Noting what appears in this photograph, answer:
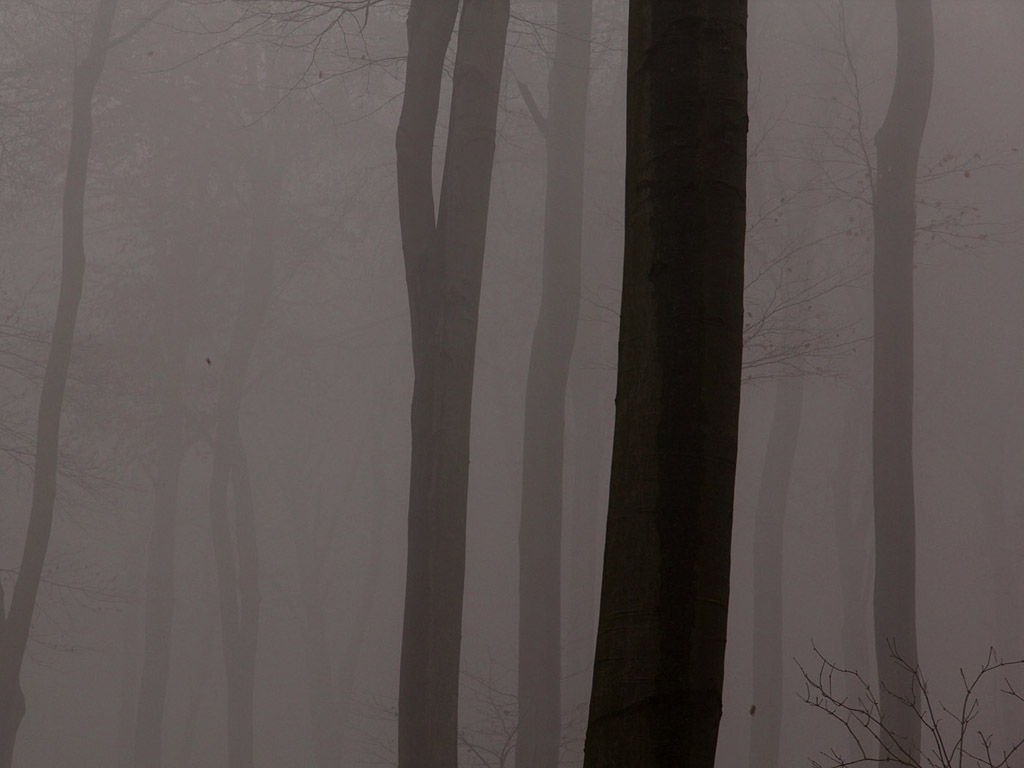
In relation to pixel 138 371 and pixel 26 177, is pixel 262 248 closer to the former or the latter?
pixel 138 371

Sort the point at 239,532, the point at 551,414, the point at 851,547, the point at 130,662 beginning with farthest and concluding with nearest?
1. the point at 130,662
2. the point at 851,547
3. the point at 239,532
4. the point at 551,414

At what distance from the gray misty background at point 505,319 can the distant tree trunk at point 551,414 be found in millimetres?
781

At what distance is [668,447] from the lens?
2178mm

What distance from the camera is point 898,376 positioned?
26.9 feet

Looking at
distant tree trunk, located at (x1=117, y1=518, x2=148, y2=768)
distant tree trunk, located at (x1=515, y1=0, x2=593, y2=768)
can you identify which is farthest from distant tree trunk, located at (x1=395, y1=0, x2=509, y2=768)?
distant tree trunk, located at (x1=117, y1=518, x2=148, y2=768)

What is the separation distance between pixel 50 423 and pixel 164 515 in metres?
8.31

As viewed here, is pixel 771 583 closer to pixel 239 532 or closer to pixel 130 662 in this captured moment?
pixel 239 532

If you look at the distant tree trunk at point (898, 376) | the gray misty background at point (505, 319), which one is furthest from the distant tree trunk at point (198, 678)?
the distant tree trunk at point (898, 376)

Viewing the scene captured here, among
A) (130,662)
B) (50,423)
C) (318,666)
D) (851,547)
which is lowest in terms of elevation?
(130,662)

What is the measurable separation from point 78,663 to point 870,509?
29.8 m

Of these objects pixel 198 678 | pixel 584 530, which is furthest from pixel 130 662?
pixel 584 530

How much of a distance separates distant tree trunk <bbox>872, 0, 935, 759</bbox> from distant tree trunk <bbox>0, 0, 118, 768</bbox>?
301 inches

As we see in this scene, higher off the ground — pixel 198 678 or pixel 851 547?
pixel 851 547

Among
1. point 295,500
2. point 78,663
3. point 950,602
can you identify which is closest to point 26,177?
point 295,500
